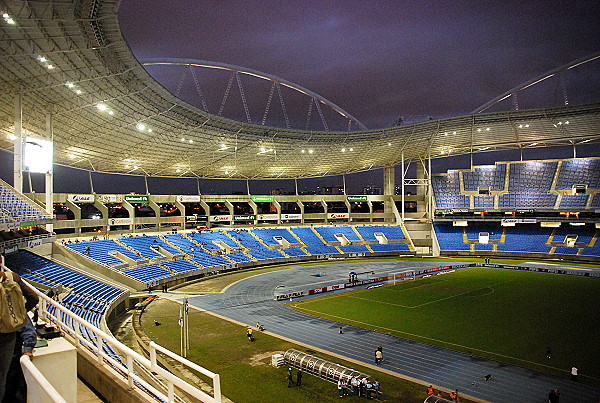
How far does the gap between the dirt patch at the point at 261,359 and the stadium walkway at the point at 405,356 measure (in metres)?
2.69

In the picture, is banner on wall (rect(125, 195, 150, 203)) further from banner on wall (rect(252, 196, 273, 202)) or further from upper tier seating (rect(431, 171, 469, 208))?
upper tier seating (rect(431, 171, 469, 208))

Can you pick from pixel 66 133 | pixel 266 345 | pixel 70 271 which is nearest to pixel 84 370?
pixel 266 345

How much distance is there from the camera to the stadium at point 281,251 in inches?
742

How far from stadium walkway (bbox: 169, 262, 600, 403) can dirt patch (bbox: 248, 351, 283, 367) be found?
8.83ft

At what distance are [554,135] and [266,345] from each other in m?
61.0

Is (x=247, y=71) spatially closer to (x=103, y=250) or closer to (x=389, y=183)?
(x=103, y=250)

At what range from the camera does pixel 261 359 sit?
70.7ft

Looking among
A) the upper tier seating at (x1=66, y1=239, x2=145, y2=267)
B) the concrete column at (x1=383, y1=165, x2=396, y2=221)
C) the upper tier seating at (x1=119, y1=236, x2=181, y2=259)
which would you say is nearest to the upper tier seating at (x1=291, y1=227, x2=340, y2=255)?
the concrete column at (x1=383, y1=165, x2=396, y2=221)

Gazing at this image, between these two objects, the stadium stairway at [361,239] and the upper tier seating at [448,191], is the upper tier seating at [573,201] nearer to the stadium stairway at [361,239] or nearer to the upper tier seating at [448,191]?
the upper tier seating at [448,191]

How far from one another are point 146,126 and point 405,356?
33838 millimetres

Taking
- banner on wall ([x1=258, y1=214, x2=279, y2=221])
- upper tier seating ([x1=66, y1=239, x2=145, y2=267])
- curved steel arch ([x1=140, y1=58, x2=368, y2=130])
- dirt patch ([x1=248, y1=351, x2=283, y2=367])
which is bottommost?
dirt patch ([x1=248, y1=351, x2=283, y2=367])

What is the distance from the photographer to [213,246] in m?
56.6

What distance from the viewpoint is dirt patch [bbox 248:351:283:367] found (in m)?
21.0

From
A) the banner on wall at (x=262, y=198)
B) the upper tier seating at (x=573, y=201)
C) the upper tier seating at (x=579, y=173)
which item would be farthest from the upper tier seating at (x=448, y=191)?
the banner on wall at (x=262, y=198)
